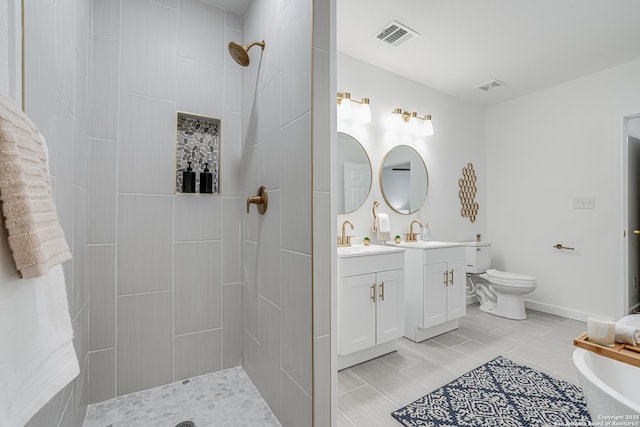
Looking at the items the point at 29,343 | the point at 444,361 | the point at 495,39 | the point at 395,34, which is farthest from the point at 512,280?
the point at 29,343

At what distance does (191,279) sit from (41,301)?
4.22 feet

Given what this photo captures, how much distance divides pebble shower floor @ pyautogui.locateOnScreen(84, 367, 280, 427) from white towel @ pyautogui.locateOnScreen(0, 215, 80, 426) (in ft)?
3.57

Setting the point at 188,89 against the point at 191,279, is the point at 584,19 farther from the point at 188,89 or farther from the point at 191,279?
the point at 191,279

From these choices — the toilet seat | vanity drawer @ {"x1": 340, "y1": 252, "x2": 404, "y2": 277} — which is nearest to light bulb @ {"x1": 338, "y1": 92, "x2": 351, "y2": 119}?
vanity drawer @ {"x1": 340, "y1": 252, "x2": 404, "y2": 277}

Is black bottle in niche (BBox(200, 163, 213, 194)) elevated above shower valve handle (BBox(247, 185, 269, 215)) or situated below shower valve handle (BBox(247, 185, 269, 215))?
above

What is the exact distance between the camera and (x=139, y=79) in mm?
1603

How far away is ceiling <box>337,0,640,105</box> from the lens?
2.10 m

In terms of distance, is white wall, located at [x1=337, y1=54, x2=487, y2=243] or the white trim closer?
the white trim

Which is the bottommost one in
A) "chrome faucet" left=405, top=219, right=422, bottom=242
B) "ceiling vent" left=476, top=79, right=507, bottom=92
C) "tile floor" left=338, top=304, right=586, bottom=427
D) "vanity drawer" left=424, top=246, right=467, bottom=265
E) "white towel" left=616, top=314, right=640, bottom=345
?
"tile floor" left=338, top=304, right=586, bottom=427

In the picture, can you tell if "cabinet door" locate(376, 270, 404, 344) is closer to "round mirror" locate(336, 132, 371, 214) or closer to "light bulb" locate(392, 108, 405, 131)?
"round mirror" locate(336, 132, 371, 214)

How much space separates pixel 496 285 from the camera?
3264 mm

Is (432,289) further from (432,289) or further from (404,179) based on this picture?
(404,179)

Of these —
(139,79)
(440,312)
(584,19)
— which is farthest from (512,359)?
(139,79)

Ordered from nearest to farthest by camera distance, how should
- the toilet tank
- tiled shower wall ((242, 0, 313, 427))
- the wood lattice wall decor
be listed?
tiled shower wall ((242, 0, 313, 427)), the toilet tank, the wood lattice wall decor
